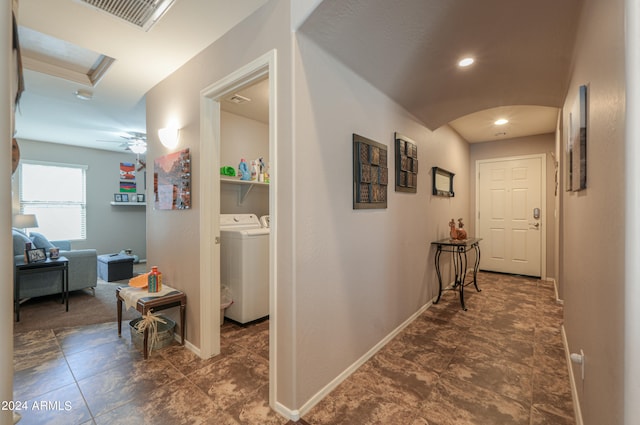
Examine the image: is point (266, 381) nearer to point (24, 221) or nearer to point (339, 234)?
point (339, 234)

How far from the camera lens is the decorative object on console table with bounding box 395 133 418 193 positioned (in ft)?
8.55

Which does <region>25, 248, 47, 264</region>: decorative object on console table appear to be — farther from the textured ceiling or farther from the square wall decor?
the textured ceiling

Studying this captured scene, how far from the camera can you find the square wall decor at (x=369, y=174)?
2.06m

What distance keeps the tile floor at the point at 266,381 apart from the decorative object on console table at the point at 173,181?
1.27 m

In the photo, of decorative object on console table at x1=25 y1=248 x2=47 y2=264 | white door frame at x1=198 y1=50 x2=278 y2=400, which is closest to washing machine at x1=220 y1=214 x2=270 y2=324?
white door frame at x1=198 y1=50 x2=278 y2=400

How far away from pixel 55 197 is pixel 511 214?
28.6 ft

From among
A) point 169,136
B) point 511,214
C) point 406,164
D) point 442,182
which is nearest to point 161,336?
point 169,136

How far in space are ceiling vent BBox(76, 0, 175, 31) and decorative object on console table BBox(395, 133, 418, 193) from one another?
2.03m

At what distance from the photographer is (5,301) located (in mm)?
591

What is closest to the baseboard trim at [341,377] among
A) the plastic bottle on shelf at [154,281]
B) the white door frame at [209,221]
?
the white door frame at [209,221]

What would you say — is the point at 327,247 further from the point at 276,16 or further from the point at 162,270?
the point at 162,270

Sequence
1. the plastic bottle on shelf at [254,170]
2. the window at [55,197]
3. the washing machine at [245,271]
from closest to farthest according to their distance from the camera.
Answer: the washing machine at [245,271], the plastic bottle on shelf at [254,170], the window at [55,197]

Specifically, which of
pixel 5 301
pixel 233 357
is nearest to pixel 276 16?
pixel 5 301

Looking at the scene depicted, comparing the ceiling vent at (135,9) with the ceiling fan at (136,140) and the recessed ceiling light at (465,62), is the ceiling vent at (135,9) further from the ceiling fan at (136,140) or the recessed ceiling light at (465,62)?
the ceiling fan at (136,140)
